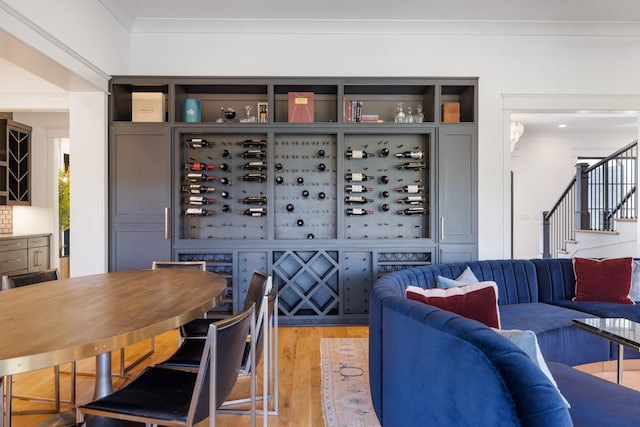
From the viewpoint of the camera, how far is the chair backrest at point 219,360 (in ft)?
4.12

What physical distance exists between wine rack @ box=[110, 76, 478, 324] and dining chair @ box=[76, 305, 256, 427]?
2387 millimetres

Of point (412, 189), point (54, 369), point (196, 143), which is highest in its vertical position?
point (196, 143)

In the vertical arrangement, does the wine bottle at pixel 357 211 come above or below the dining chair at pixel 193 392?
above

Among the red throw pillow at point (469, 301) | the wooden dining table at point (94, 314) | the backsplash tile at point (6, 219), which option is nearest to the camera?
the wooden dining table at point (94, 314)

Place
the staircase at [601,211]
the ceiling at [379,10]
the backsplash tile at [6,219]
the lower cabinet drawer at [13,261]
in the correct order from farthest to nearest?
1. the backsplash tile at [6,219]
2. the staircase at [601,211]
3. the lower cabinet drawer at [13,261]
4. the ceiling at [379,10]

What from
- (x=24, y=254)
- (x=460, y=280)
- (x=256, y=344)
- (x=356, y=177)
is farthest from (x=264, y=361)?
(x=24, y=254)

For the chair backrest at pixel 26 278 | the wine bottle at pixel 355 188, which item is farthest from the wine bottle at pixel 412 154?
the chair backrest at pixel 26 278

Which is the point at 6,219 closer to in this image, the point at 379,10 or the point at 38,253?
the point at 38,253

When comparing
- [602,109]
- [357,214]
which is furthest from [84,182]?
[602,109]

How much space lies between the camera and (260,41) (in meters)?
4.15

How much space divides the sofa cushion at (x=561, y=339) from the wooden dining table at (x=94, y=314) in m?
2.06

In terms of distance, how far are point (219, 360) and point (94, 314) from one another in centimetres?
62

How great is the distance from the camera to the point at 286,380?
259cm

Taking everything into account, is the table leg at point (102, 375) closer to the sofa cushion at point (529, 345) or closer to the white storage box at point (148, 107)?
the sofa cushion at point (529, 345)
